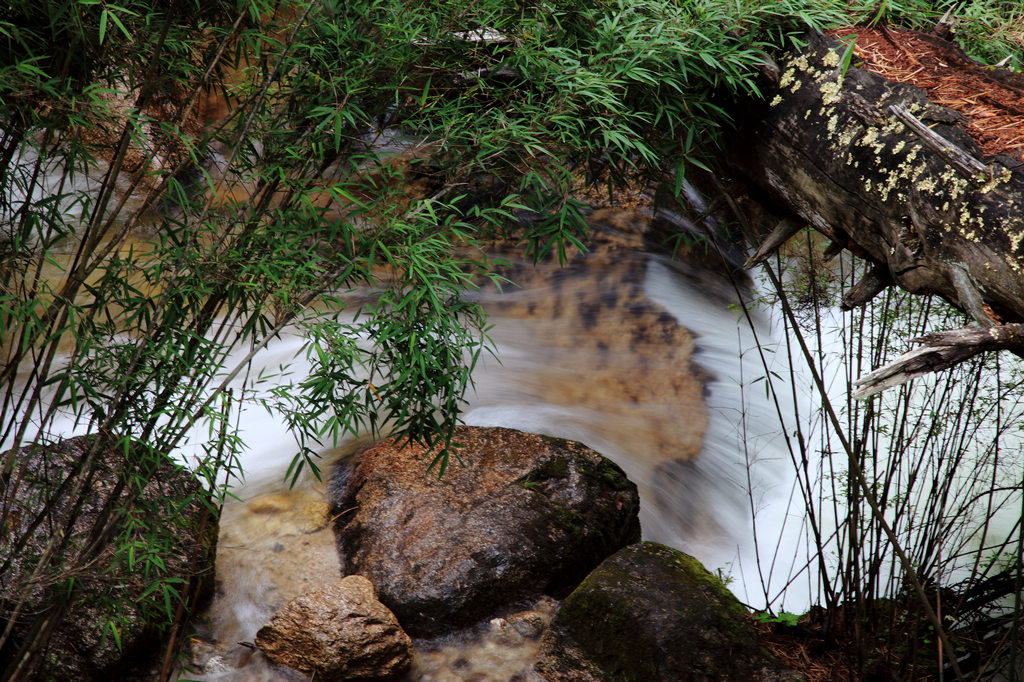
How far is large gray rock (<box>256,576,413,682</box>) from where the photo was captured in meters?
2.99

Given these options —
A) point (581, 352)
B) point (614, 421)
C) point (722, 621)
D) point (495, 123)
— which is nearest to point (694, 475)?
point (614, 421)

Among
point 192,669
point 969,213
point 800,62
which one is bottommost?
point 192,669

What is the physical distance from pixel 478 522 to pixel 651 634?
2.96ft

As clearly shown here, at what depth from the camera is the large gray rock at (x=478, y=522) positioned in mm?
3354

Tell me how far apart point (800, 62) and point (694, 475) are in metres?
2.77

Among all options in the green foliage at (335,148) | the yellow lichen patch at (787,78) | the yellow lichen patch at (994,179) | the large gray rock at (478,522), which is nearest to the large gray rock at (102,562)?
the green foliage at (335,148)

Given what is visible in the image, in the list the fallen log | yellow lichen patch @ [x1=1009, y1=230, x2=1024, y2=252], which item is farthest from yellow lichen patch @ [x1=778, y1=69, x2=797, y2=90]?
yellow lichen patch @ [x1=1009, y1=230, x2=1024, y2=252]

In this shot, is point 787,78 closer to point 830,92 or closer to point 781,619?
point 830,92

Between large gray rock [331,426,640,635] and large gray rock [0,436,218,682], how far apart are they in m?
0.71

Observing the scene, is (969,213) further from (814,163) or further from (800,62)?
(800,62)

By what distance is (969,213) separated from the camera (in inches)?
70.2

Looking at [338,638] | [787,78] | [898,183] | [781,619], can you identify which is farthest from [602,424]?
[898,183]

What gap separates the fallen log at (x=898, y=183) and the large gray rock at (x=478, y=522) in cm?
178

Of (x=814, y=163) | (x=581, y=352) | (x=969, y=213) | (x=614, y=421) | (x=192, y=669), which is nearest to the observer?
(x=969, y=213)
